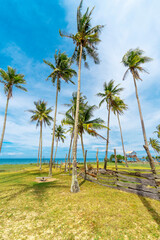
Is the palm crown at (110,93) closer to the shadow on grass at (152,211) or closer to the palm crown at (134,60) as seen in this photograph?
the palm crown at (134,60)

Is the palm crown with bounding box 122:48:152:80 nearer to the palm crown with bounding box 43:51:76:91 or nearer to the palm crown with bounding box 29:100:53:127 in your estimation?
the palm crown with bounding box 43:51:76:91

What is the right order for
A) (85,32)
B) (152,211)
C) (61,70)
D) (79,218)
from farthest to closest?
(61,70) < (85,32) < (152,211) < (79,218)

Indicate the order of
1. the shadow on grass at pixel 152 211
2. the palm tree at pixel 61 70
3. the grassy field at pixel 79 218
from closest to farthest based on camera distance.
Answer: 1. the grassy field at pixel 79 218
2. the shadow on grass at pixel 152 211
3. the palm tree at pixel 61 70

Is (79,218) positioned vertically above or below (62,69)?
below

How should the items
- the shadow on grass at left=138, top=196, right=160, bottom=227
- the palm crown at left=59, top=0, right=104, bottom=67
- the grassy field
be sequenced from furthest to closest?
the palm crown at left=59, top=0, right=104, bottom=67 < the shadow on grass at left=138, top=196, right=160, bottom=227 < the grassy field

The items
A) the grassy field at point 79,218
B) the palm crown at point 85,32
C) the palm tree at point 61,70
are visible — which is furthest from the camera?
the palm tree at point 61,70

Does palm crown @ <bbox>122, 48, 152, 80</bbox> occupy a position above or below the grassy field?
above

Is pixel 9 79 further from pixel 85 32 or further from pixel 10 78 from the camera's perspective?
pixel 85 32

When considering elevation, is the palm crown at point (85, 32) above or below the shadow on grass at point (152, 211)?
above

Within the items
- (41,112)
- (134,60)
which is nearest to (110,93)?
(134,60)

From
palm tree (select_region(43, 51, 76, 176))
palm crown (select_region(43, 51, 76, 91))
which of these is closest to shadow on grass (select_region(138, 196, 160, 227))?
palm tree (select_region(43, 51, 76, 176))

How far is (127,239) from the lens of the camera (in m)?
3.23

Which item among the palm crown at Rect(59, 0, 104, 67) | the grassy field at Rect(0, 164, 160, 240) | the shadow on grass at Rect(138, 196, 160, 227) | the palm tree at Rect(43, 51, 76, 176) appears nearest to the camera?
the grassy field at Rect(0, 164, 160, 240)

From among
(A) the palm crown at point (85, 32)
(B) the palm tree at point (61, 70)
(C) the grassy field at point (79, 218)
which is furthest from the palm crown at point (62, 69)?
(C) the grassy field at point (79, 218)
